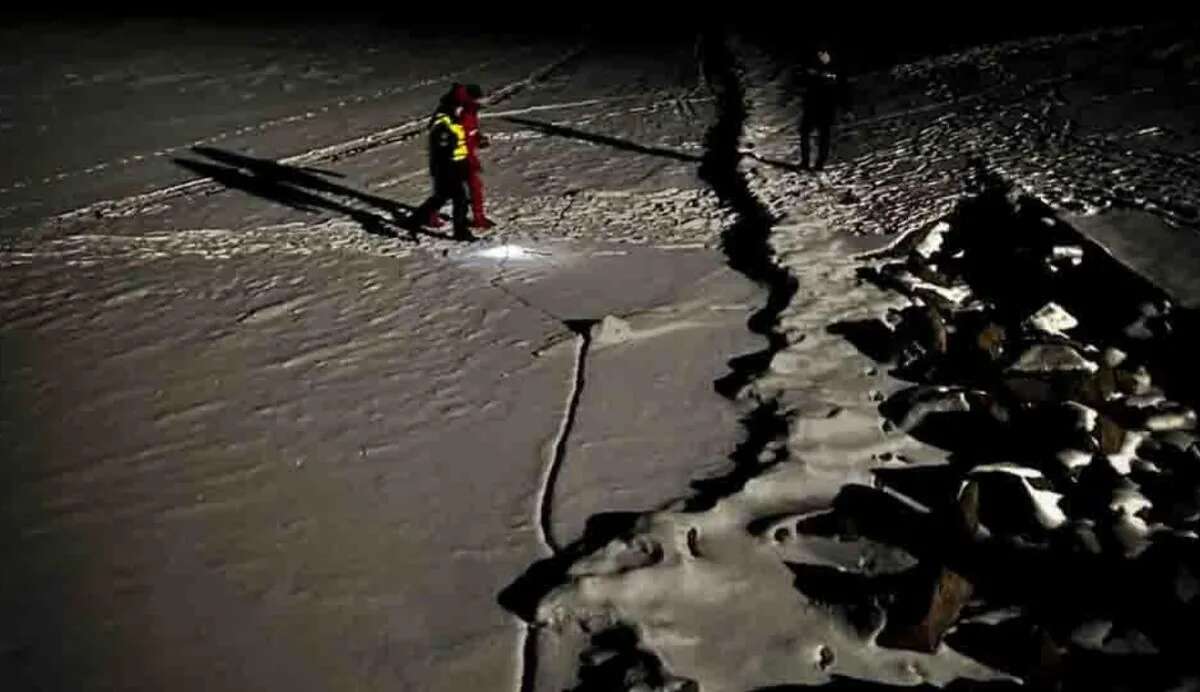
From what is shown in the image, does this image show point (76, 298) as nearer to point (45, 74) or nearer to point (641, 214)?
point (641, 214)

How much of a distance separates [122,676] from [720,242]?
6.24m

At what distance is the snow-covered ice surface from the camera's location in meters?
4.77

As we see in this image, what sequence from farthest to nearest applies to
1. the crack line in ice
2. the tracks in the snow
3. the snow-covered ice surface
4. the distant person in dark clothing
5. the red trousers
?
the tracks in the snow, the distant person in dark clothing, the red trousers, the crack line in ice, the snow-covered ice surface

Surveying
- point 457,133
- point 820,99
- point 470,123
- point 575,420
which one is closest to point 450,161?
point 457,133

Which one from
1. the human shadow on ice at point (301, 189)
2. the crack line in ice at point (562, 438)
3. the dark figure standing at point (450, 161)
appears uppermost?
the dark figure standing at point (450, 161)

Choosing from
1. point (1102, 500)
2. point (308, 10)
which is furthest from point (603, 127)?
point (308, 10)

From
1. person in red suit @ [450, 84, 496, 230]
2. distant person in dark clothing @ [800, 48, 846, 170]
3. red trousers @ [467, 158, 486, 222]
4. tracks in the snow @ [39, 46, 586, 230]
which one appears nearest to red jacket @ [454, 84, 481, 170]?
person in red suit @ [450, 84, 496, 230]

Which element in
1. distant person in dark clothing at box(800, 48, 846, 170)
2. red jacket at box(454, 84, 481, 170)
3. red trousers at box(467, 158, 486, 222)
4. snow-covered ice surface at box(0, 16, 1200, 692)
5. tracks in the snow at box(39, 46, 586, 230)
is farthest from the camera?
tracks in the snow at box(39, 46, 586, 230)

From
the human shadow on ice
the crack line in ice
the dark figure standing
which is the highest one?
the dark figure standing

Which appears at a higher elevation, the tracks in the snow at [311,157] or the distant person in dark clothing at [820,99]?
the distant person in dark clothing at [820,99]

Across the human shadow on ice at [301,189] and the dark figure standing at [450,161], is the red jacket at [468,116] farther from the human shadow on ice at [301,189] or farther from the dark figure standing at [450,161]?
the human shadow on ice at [301,189]

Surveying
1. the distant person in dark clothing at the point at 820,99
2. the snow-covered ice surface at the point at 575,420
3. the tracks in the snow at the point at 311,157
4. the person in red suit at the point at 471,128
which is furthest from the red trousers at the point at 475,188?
the distant person in dark clothing at the point at 820,99

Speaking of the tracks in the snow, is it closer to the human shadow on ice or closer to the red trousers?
the human shadow on ice

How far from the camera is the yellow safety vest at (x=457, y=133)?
8.88m
